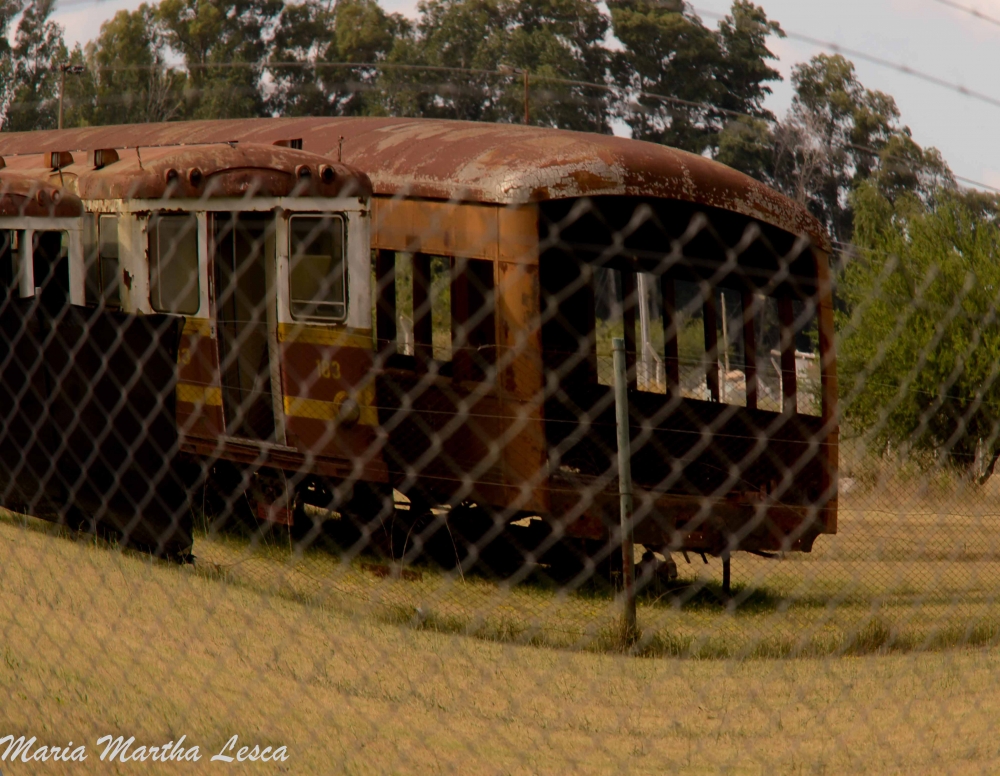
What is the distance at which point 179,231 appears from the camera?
9.86m

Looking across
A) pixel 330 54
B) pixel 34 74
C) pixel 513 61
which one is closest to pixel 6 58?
pixel 34 74

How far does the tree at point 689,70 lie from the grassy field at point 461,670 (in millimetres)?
42289

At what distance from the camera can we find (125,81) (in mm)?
Result: 50344

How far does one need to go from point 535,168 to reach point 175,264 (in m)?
2.81

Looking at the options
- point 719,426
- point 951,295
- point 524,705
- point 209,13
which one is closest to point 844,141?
point 209,13

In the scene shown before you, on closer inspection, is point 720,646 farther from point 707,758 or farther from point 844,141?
point 844,141

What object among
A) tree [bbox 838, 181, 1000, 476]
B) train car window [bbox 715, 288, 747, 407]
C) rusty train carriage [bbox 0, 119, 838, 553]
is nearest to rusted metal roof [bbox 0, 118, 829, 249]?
rusty train carriage [bbox 0, 119, 838, 553]

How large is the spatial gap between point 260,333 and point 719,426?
3566 millimetres

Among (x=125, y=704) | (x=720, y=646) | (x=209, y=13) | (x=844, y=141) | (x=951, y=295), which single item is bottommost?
(x=720, y=646)

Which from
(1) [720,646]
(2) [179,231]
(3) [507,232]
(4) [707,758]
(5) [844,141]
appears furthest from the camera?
(5) [844,141]

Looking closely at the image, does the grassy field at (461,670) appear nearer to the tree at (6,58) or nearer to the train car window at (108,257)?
the train car window at (108,257)

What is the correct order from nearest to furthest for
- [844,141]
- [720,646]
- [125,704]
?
[125,704] < [720,646] < [844,141]

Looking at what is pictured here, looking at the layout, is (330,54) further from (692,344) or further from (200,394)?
(200,394)

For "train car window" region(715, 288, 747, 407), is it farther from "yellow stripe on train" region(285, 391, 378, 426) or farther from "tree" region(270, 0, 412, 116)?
"tree" region(270, 0, 412, 116)
